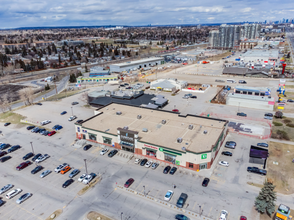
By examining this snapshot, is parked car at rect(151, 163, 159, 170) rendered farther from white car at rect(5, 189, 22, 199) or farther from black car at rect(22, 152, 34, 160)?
black car at rect(22, 152, 34, 160)

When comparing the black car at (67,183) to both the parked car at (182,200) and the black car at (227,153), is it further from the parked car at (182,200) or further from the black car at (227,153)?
the black car at (227,153)

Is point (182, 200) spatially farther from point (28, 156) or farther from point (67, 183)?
point (28, 156)

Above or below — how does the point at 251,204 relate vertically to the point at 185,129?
below

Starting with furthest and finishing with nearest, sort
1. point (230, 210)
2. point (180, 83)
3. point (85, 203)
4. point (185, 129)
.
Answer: point (180, 83) → point (185, 129) → point (85, 203) → point (230, 210)

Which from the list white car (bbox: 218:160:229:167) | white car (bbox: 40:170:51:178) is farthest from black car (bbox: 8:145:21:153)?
white car (bbox: 218:160:229:167)

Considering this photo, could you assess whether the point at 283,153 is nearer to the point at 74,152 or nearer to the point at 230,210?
the point at 230,210

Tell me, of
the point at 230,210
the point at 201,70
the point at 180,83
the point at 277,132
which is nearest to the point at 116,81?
the point at 180,83

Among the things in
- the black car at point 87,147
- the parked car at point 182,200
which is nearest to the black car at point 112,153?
the black car at point 87,147

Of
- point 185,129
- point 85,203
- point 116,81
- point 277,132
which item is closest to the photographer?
point 85,203
